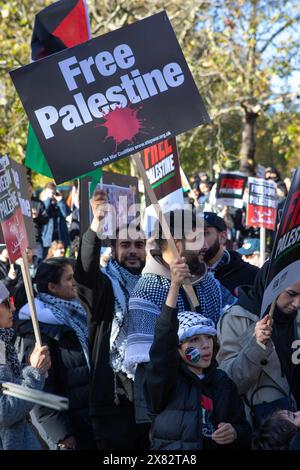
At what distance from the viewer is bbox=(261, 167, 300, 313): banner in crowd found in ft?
14.0

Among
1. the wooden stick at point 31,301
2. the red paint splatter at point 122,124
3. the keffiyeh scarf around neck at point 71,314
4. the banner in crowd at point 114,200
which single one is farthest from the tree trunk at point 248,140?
the wooden stick at point 31,301

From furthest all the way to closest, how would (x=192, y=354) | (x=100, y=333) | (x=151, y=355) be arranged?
1. (x=100, y=333)
2. (x=192, y=354)
3. (x=151, y=355)

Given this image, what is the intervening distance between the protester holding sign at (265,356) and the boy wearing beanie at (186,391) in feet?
0.68

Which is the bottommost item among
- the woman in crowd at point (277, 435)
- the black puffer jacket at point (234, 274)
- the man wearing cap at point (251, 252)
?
the man wearing cap at point (251, 252)

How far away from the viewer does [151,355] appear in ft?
13.8

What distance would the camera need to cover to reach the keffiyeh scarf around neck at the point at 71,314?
5547 millimetres

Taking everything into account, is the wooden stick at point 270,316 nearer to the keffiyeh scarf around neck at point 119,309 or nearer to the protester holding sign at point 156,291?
the protester holding sign at point 156,291

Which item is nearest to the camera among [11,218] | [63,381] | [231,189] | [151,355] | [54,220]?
[151,355]

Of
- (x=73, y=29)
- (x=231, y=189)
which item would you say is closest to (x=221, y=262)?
(x=73, y=29)

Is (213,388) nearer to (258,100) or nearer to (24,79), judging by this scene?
(24,79)

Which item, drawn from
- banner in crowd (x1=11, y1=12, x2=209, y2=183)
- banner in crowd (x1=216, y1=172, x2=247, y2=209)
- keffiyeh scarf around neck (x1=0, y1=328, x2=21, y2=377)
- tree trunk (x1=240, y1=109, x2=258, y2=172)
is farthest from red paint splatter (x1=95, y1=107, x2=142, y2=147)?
tree trunk (x1=240, y1=109, x2=258, y2=172)

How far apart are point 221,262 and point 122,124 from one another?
5.81 ft

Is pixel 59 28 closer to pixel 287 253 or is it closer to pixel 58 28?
pixel 58 28
